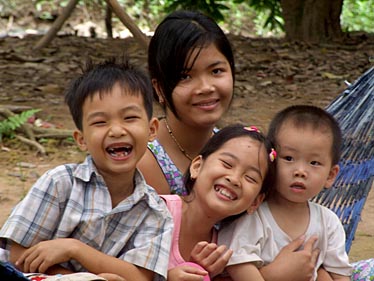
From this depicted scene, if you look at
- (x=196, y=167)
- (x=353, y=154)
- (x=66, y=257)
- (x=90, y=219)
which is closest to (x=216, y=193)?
(x=196, y=167)

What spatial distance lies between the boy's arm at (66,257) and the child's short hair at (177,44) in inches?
25.3

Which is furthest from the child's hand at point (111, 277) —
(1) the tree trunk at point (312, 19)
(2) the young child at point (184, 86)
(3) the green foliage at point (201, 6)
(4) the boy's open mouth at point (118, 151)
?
(1) the tree trunk at point (312, 19)

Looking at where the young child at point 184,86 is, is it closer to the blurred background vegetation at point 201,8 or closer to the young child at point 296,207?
the young child at point 296,207

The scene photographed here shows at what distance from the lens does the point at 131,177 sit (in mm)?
1897

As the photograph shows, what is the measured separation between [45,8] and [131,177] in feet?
25.9

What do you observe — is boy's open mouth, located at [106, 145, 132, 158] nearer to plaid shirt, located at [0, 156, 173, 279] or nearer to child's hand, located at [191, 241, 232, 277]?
plaid shirt, located at [0, 156, 173, 279]

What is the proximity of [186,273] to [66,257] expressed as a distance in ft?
0.99

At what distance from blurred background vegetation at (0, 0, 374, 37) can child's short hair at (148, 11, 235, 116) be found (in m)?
4.51

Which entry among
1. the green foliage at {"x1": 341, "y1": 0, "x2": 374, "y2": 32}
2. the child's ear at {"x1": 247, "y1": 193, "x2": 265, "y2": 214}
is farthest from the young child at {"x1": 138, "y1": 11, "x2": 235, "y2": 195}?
the green foliage at {"x1": 341, "y1": 0, "x2": 374, "y2": 32}

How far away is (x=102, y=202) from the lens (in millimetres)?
1832

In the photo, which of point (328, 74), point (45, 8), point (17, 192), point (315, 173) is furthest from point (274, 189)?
point (45, 8)

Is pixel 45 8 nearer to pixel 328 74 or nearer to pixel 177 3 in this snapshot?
pixel 177 3

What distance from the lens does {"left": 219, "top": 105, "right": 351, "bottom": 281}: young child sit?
6.50 feet

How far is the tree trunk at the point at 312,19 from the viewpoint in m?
7.11
